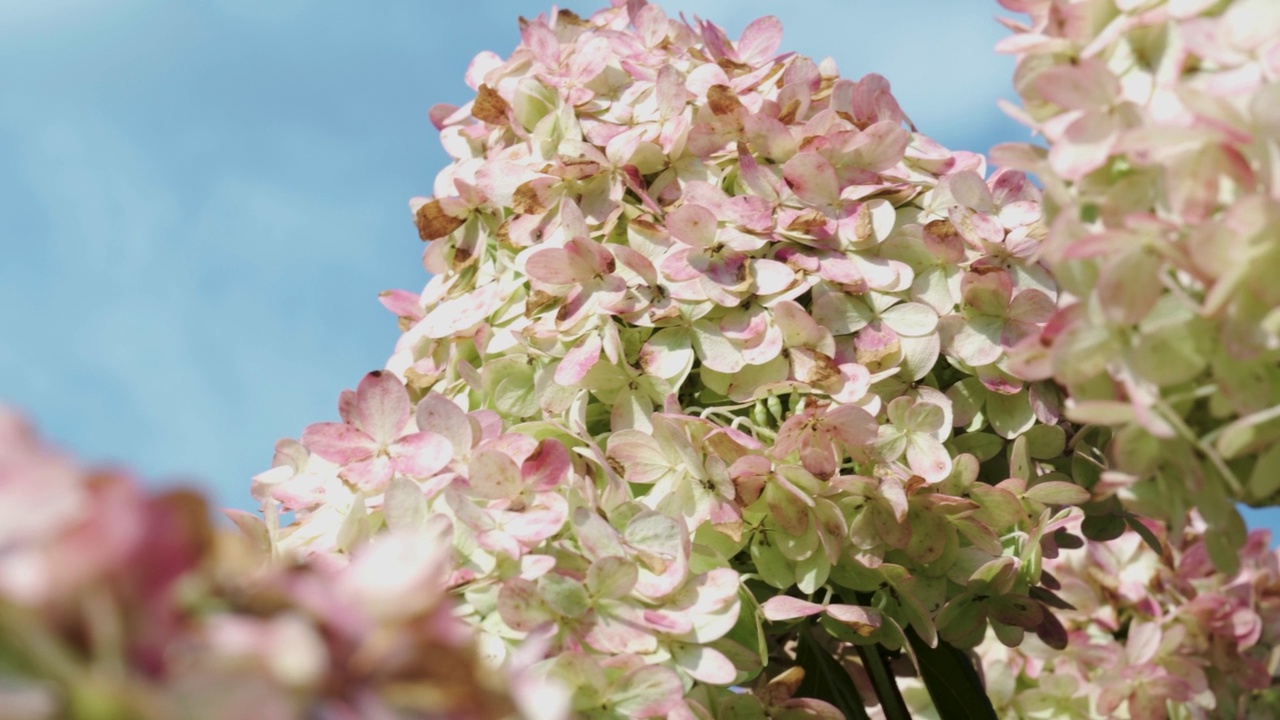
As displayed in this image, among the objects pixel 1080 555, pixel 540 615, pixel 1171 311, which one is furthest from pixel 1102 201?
pixel 1080 555

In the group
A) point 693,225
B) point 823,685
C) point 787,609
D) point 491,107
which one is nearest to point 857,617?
point 787,609

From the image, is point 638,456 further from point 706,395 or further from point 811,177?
point 811,177

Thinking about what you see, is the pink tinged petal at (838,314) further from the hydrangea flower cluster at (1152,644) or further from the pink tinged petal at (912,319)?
the hydrangea flower cluster at (1152,644)

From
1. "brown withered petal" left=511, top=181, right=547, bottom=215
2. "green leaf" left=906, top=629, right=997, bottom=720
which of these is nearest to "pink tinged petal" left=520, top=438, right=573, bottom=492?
"brown withered petal" left=511, top=181, right=547, bottom=215

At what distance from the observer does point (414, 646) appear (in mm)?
281

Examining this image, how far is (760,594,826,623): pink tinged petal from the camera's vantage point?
2.15ft

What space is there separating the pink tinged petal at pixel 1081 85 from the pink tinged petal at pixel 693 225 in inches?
10.6

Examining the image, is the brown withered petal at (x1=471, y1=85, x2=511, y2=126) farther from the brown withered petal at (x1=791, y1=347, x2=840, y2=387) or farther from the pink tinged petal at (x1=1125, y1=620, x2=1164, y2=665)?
the pink tinged petal at (x1=1125, y1=620, x2=1164, y2=665)

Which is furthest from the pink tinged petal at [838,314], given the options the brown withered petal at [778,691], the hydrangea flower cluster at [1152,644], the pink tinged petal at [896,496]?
the hydrangea flower cluster at [1152,644]

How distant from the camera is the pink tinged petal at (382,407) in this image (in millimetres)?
692

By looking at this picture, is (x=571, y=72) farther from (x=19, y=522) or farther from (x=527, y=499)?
(x=19, y=522)

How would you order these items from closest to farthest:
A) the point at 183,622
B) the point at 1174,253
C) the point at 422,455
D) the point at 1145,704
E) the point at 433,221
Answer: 1. the point at 183,622
2. the point at 1174,253
3. the point at 422,455
4. the point at 433,221
5. the point at 1145,704

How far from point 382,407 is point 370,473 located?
40 mm

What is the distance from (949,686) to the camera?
0.81 metres
